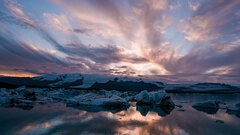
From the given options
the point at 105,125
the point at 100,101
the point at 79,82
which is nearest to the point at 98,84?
the point at 79,82

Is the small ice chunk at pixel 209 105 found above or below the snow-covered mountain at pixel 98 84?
below

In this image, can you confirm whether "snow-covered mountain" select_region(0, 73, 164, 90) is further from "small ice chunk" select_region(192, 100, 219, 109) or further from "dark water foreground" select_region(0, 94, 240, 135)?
"dark water foreground" select_region(0, 94, 240, 135)

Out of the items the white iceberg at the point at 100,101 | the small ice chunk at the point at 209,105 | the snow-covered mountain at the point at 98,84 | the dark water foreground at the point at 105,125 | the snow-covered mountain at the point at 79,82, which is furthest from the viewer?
the snow-covered mountain at the point at 79,82

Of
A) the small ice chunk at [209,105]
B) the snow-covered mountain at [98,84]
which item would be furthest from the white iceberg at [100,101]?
the snow-covered mountain at [98,84]

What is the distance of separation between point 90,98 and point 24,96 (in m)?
10.6

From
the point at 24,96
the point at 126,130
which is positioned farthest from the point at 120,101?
A: the point at 24,96

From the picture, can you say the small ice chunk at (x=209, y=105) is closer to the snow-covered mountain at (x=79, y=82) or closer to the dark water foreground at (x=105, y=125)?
the dark water foreground at (x=105, y=125)

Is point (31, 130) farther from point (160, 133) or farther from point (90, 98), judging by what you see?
point (90, 98)

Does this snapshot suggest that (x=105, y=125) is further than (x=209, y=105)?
No

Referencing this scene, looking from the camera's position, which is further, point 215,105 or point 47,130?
point 215,105

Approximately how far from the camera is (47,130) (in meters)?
6.23

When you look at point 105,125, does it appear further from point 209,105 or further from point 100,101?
point 209,105

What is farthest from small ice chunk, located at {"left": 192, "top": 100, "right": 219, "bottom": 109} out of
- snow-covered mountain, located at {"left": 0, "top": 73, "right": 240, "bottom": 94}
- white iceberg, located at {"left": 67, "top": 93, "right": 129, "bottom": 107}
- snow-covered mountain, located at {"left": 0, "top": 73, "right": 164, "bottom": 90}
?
snow-covered mountain, located at {"left": 0, "top": 73, "right": 164, "bottom": 90}

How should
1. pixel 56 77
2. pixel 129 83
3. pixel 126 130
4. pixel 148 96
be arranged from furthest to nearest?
pixel 129 83 → pixel 56 77 → pixel 148 96 → pixel 126 130
